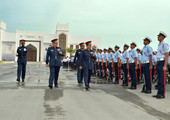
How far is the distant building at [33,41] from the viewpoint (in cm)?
6894

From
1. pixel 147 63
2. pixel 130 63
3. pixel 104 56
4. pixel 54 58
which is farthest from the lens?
pixel 104 56

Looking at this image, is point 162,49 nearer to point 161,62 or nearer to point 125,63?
point 161,62

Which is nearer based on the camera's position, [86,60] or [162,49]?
[162,49]

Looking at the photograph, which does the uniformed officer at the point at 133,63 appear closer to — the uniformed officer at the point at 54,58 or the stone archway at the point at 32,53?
the uniformed officer at the point at 54,58

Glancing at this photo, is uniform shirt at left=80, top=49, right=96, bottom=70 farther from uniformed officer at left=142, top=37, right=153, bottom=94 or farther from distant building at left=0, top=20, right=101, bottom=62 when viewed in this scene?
distant building at left=0, top=20, right=101, bottom=62

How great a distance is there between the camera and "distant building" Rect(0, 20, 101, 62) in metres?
68.9

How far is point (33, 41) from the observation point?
68688 mm

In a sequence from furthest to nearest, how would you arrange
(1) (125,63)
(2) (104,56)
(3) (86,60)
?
(2) (104,56), (1) (125,63), (3) (86,60)

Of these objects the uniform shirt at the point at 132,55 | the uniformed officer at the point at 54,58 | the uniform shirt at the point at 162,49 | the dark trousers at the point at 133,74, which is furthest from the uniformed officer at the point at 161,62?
the uniformed officer at the point at 54,58

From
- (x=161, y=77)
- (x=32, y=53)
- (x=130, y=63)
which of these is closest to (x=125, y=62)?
(x=130, y=63)

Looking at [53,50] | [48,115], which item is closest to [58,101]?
[48,115]

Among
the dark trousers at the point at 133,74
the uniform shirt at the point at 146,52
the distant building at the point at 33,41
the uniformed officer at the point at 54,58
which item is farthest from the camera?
the distant building at the point at 33,41

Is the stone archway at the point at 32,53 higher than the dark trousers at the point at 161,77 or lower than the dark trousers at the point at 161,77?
higher

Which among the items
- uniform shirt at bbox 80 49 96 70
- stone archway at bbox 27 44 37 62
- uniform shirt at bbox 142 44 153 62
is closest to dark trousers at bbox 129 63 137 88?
uniform shirt at bbox 142 44 153 62
